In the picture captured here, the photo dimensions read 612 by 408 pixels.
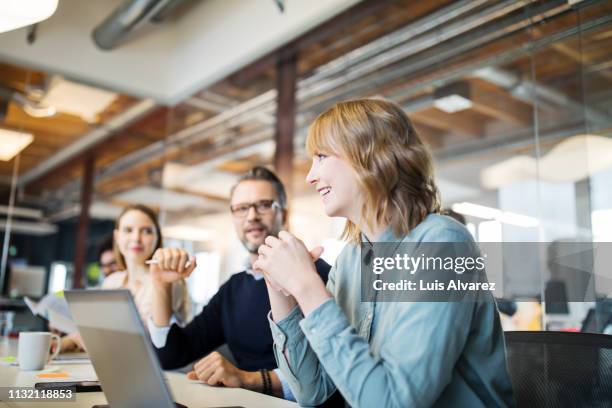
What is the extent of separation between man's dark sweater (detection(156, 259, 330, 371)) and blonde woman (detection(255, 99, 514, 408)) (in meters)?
0.74

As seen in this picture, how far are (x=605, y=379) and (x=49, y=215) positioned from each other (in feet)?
17.2

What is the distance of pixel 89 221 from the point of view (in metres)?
6.93

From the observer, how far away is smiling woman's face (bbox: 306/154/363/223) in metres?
1.23

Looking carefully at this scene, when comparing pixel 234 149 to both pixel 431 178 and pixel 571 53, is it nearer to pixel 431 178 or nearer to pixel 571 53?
pixel 571 53

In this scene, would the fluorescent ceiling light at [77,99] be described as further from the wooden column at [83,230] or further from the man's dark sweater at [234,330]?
the man's dark sweater at [234,330]

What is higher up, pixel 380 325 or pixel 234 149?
pixel 234 149

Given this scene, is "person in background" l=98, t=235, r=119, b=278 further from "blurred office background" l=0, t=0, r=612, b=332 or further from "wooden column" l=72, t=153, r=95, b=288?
"wooden column" l=72, t=153, r=95, b=288

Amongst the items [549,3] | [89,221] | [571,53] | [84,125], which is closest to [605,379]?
[571,53]

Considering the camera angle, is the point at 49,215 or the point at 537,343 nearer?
the point at 537,343

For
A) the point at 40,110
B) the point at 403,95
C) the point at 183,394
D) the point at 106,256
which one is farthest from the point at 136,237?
the point at 40,110

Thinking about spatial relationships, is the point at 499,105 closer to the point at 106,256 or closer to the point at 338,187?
the point at 338,187

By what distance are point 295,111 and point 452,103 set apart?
1.21 m

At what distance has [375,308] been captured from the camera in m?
1.21

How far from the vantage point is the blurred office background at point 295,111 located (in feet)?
8.75
